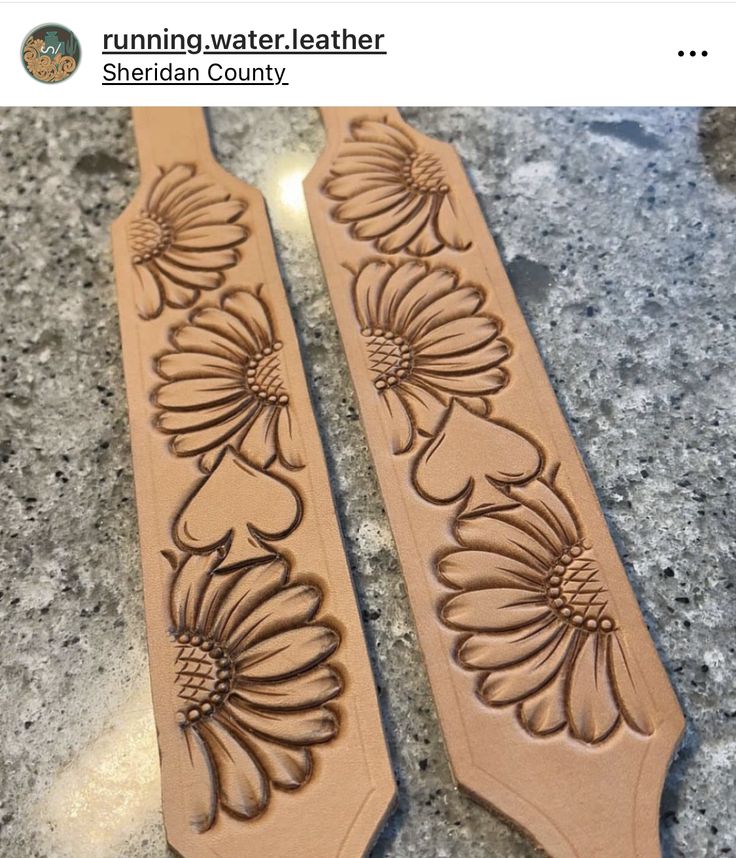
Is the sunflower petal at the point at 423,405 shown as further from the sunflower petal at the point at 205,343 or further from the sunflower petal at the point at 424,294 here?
the sunflower petal at the point at 205,343

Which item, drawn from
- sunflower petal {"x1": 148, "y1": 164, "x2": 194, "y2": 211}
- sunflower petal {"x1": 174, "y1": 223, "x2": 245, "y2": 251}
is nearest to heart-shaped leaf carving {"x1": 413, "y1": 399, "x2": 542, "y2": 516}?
sunflower petal {"x1": 174, "y1": 223, "x2": 245, "y2": 251}

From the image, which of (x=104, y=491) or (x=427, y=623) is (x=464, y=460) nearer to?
(x=427, y=623)

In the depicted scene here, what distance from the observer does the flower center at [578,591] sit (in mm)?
949

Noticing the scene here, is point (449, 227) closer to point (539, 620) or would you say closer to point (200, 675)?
point (539, 620)

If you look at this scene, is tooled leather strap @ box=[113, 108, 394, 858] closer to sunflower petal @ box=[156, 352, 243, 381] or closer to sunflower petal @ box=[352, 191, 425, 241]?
sunflower petal @ box=[156, 352, 243, 381]

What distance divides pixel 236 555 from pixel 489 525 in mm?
300

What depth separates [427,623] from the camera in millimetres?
962

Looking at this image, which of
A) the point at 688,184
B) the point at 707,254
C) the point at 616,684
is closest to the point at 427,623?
the point at 616,684

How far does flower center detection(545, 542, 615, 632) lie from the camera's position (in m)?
0.95

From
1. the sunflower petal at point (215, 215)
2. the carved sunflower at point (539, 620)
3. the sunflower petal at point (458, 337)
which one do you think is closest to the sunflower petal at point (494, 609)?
the carved sunflower at point (539, 620)
